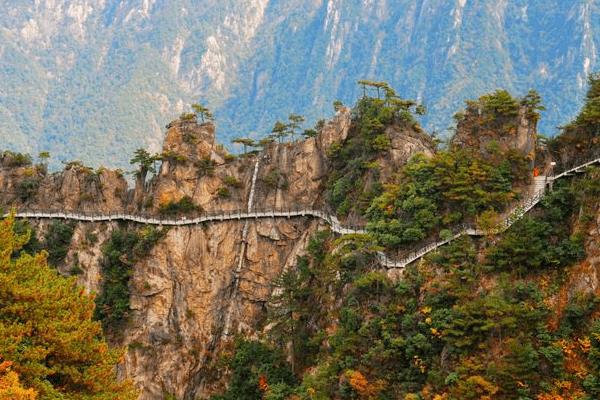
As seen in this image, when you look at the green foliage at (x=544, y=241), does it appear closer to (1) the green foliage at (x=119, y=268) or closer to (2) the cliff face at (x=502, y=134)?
(2) the cliff face at (x=502, y=134)

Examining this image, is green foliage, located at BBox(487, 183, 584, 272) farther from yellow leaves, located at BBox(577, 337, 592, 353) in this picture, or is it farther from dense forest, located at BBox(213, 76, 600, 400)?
yellow leaves, located at BBox(577, 337, 592, 353)

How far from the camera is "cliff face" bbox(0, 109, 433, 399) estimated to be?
59.6 m

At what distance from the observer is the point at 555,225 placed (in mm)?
38562

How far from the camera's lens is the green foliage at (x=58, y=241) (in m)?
62.1

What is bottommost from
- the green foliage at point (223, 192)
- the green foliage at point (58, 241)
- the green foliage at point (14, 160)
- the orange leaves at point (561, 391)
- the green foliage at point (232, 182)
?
the orange leaves at point (561, 391)

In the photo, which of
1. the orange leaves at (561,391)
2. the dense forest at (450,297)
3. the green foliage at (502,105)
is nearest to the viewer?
the orange leaves at (561,391)

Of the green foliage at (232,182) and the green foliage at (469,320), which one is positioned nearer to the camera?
the green foliage at (469,320)

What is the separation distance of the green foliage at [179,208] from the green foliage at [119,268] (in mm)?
1655

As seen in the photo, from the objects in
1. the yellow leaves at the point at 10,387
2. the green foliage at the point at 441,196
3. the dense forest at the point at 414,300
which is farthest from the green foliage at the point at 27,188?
the yellow leaves at the point at 10,387

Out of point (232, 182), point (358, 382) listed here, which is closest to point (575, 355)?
point (358, 382)

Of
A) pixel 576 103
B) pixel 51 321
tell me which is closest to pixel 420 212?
pixel 51 321

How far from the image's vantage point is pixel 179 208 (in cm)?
6131

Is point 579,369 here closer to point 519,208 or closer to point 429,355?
point 429,355

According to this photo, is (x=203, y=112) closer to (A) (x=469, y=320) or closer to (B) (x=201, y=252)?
(B) (x=201, y=252)
